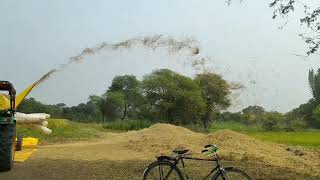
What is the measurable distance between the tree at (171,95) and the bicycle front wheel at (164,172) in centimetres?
3737

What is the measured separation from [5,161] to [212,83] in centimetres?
4009

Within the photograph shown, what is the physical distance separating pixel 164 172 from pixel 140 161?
7375 millimetres

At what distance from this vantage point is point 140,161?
16703 millimetres

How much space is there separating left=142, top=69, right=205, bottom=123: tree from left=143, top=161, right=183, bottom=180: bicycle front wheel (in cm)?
3737

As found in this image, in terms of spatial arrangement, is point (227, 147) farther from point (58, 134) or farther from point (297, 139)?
point (297, 139)

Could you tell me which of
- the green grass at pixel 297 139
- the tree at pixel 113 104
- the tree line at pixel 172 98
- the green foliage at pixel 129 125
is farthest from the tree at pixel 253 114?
the green grass at pixel 297 139

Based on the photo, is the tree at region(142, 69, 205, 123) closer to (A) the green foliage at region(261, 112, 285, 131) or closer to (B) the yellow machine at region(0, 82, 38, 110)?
(A) the green foliage at region(261, 112, 285, 131)

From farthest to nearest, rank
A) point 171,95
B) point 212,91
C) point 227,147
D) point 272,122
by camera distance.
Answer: point 272,122 → point 212,91 → point 171,95 → point 227,147

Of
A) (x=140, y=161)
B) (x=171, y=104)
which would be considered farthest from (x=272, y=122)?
(x=140, y=161)

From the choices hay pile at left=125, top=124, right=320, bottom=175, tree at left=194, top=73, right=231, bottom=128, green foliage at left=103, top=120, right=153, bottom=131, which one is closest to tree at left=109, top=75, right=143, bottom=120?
tree at left=194, top=73, right=231, bottom=128

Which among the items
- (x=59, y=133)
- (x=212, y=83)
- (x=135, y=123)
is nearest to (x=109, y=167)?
(x=59, y=133)

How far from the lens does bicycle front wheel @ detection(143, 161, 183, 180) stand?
9375 millimetres

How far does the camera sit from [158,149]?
22078mm

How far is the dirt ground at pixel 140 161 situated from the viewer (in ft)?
43.0
